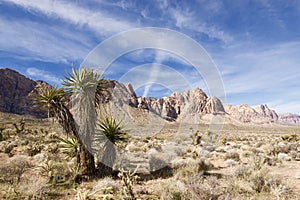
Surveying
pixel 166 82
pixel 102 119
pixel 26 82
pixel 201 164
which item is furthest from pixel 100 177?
pixel 26 82

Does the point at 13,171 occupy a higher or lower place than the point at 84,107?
lower

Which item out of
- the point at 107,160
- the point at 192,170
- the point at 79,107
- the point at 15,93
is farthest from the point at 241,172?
the point at 15,93

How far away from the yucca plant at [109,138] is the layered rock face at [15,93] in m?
85.9

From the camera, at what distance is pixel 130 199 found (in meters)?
4.61

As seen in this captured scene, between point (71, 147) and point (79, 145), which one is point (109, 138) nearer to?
point (79, 145)

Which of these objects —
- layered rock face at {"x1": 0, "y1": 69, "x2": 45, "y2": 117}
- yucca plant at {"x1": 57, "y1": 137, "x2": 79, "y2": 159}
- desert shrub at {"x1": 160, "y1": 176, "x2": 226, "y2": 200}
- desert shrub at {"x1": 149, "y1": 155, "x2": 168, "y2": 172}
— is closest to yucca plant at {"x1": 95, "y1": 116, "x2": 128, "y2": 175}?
yucca plant at {"x1": 57, "y1": 137, "x2": 79, "y2": 159}

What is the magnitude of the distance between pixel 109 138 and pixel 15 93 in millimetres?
118483

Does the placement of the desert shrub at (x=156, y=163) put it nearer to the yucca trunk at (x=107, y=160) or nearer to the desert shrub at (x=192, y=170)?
the desert shrub at (x=192, y=170)

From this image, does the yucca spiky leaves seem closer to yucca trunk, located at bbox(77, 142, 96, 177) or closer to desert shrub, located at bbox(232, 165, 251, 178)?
yucca trunk, located at bbox(77, 142, 96, 177)

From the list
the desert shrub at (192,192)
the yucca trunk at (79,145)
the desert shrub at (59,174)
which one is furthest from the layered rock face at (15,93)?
the desert shrub at (192,192)

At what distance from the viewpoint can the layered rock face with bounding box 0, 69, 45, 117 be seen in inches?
3307

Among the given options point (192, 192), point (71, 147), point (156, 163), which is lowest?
Result: point (156, 163)

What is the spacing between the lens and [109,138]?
7.89 m

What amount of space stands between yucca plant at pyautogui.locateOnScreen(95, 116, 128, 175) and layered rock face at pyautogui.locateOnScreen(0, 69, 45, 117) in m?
85.9
